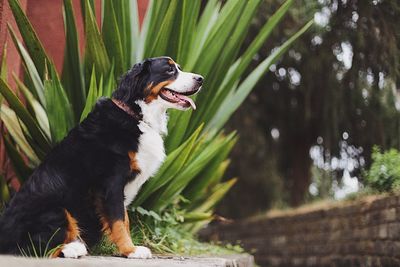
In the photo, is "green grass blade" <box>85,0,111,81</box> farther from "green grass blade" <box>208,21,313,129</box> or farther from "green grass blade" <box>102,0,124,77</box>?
"green grass blade" <box>208,21,313,129</box>

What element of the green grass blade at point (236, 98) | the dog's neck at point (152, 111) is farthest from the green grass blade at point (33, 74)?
the green grass blade at point (236, 98)

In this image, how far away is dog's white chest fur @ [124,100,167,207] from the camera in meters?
3.62

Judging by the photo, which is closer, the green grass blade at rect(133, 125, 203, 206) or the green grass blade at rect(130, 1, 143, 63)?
the green grass blade at rect(133, 125, 203, 206)

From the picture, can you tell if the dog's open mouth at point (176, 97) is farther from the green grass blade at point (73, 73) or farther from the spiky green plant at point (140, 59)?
the green grass blade at point (73, 73)

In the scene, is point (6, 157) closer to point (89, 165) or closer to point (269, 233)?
point (89, 165)

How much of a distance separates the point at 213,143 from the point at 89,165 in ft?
6.35

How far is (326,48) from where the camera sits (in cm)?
924

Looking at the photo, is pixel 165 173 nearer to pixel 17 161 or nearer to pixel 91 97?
pixel 91 97

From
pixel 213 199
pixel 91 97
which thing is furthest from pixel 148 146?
pixel 213 199

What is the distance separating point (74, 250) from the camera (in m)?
3.38

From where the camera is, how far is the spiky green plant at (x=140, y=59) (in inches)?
172

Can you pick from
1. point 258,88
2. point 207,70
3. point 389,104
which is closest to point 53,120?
point 207,70

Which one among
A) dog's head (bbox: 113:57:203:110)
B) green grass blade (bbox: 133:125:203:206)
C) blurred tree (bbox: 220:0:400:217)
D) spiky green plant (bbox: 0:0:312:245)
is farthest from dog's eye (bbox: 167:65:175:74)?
blurred tree (bbox: 220:0:400:217)

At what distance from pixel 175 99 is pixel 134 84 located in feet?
0.80
